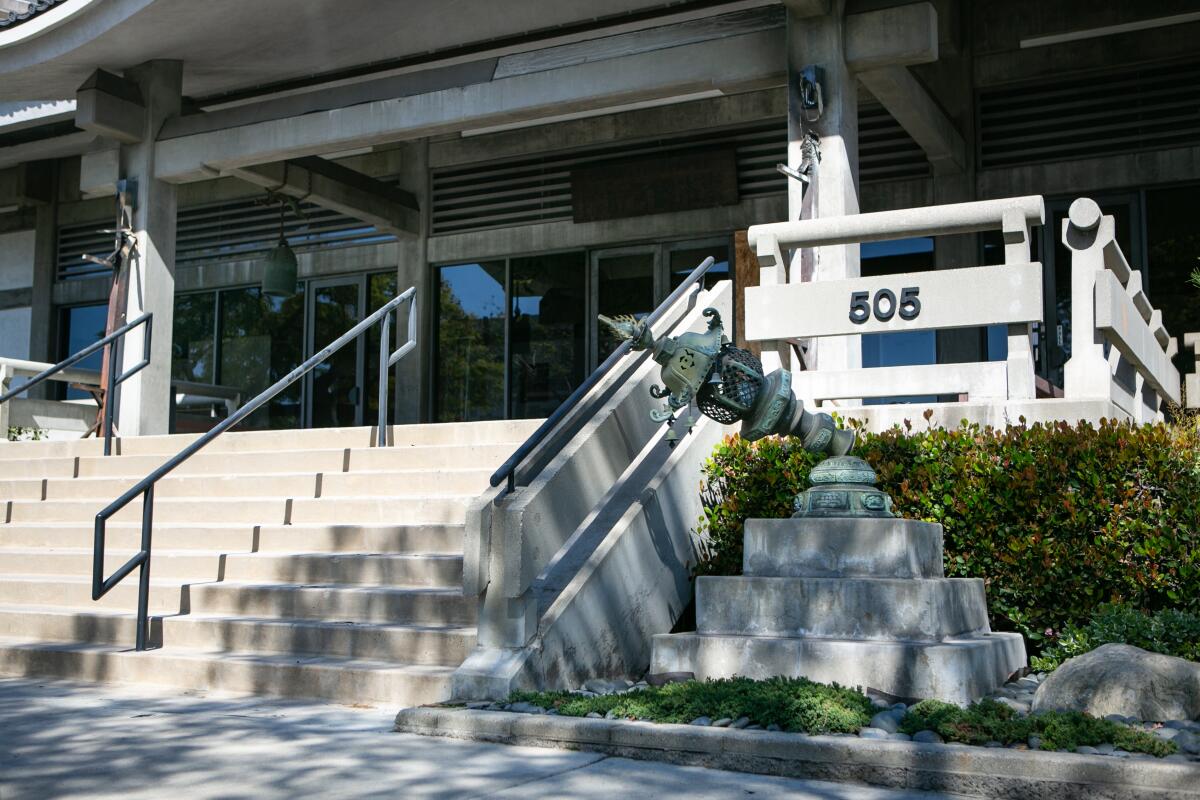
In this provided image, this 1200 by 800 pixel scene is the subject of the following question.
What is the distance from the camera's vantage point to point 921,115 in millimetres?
11234

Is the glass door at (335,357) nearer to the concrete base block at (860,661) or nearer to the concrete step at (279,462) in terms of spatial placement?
the concrete step at (279,462)

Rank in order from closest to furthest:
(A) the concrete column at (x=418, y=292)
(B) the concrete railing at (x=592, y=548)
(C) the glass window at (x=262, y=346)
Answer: (B) the concrete railing at (x=592, y=548)
(A) the concrete column at (x=418, y=292)
(C) the glass window at (x=262, y=346)

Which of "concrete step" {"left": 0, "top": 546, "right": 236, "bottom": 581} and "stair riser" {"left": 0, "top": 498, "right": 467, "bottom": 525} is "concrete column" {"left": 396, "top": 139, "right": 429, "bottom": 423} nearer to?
"stair riser" {"left": 0, "top": 498, "right": 467, "bottom": 525}

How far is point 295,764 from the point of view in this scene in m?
4.40

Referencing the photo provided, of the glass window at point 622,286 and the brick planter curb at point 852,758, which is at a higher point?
the glass window at point 622,286

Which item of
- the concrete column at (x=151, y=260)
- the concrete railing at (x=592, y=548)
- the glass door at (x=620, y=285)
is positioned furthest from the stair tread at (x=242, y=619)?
the glass door at (x=620, y=285)

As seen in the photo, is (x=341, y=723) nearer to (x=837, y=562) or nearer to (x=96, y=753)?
(x=96, y=753)

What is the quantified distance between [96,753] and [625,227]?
1087 cm

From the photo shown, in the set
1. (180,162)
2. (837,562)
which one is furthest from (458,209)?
(837,562)

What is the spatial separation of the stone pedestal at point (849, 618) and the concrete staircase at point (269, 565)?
1283 mm

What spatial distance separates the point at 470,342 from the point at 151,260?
434 cm

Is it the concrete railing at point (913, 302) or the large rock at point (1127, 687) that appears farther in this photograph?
the concrete railing at point (913, 302)

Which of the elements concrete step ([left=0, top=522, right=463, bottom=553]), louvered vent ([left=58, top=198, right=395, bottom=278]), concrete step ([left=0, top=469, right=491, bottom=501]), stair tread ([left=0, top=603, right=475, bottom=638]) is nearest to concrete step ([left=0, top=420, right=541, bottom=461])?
concrete step ([left=0, top=469, right=491, bottom=501])

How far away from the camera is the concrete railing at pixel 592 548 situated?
215 inches
